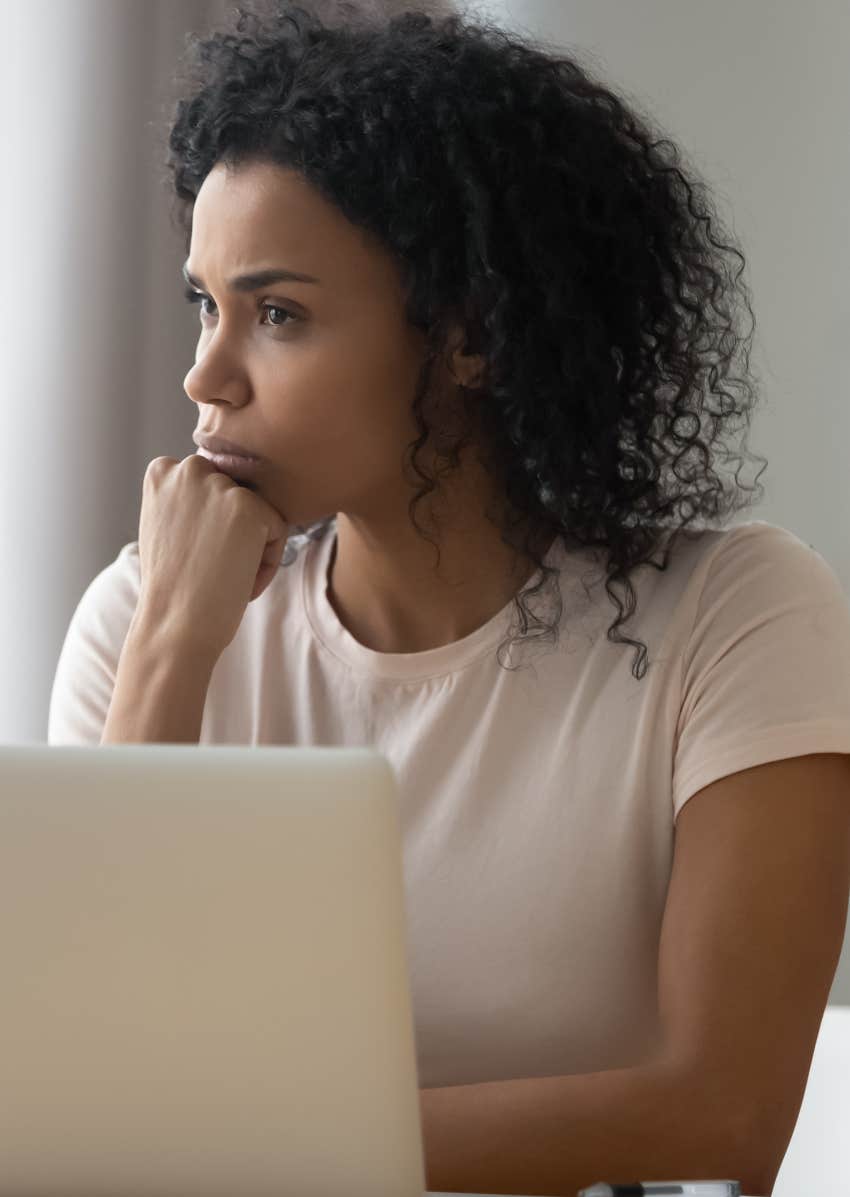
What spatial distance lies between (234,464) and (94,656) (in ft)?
0.79

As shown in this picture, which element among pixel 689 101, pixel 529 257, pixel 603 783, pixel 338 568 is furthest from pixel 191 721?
pixel 689 101

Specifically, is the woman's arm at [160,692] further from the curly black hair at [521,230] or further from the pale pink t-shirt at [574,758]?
the curly black hair at [521,230]

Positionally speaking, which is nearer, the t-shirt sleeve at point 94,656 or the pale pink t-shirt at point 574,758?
the pale pink t-shirt at point 574,758

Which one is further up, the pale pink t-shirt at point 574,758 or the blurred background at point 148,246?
the blurred background at point 148,246

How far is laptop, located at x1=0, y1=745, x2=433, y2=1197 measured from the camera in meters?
0.59

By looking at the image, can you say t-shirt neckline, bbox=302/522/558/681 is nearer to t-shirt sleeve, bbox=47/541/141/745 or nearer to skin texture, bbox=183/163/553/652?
skin texture, bbox=183/163/553/652

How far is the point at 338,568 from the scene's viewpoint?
152cm

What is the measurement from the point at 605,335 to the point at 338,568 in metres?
0.33

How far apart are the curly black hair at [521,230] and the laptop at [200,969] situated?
2.56ft

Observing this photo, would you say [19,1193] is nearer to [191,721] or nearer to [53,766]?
[53,766]

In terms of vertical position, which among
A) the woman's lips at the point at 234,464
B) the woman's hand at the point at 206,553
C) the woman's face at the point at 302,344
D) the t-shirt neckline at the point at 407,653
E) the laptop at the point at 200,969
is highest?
the woman's face at the point at 302,344

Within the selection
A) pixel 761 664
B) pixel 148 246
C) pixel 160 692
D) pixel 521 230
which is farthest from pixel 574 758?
pixel 148 246

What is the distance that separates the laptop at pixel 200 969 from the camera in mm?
587

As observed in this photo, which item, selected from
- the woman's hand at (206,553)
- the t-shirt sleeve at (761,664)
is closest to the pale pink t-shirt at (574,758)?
the t-shirt sleeve at (761,664)
